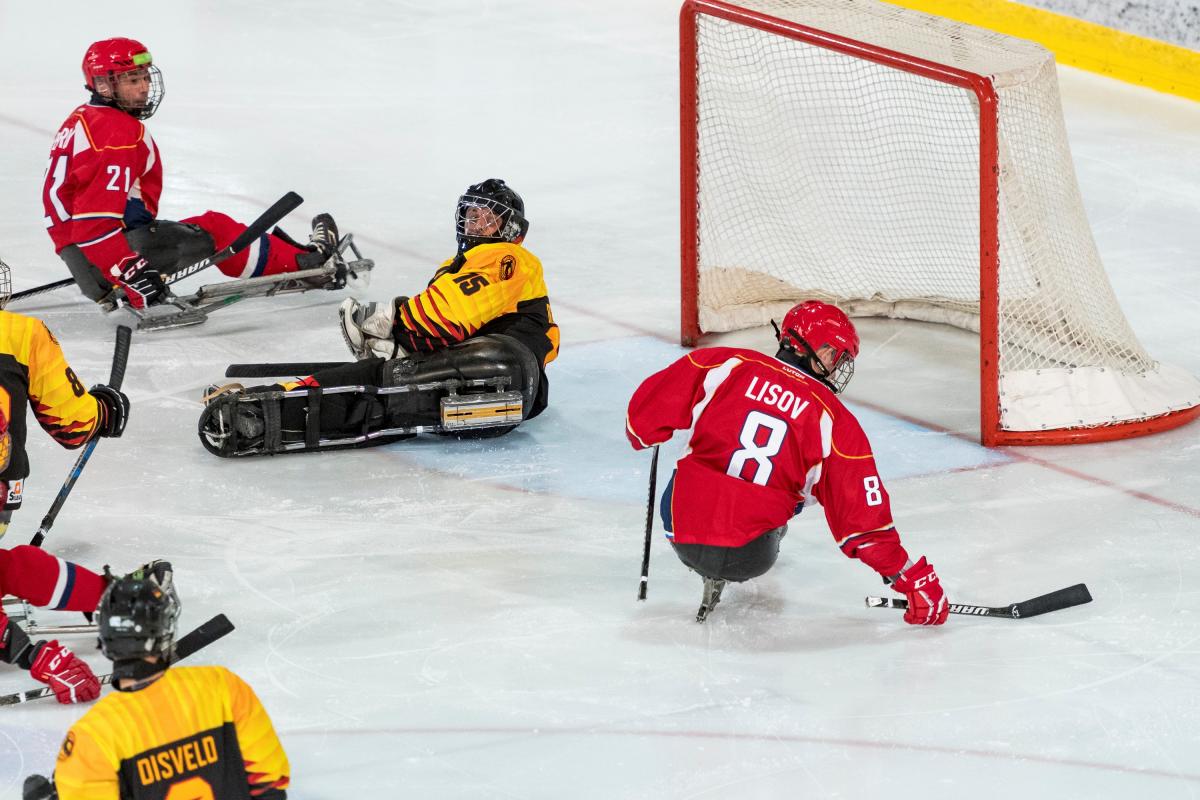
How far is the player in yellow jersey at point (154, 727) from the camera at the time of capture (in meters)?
2.67

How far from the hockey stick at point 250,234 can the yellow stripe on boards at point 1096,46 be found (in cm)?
439

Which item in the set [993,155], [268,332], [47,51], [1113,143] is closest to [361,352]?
[268,332]

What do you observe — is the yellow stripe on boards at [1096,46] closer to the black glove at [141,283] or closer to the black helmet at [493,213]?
the black helmet at [493,213]

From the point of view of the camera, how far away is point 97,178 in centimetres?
596

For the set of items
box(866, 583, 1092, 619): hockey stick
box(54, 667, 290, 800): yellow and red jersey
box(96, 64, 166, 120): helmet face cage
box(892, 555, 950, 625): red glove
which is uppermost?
box(96, 64, 166, 120): helmet face cage

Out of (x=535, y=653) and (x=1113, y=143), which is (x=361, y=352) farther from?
(x=1113, y=143)

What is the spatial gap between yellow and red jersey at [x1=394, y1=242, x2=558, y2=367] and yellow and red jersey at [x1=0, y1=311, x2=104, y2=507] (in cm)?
121

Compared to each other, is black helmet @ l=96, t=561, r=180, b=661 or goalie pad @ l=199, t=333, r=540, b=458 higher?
black helmet @ l=96, t=561, r=180, b=661

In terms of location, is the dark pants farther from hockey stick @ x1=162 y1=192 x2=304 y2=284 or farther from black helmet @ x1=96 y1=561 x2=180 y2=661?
hockey stick @ x1=162 y1=192 x2=304 y2=284

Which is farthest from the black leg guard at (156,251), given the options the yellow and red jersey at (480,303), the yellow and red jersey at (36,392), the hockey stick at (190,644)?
the hockey stick at (190,644)

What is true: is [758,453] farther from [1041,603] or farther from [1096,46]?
[1096,46]

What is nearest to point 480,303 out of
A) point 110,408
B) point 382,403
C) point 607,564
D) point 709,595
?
point 382,403

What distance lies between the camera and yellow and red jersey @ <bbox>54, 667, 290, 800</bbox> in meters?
2.69

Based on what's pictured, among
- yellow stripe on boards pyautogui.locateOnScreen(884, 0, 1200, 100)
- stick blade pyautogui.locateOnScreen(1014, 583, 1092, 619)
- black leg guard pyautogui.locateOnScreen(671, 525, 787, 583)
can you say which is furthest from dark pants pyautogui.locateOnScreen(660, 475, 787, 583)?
yellow stripe on boards pyautogui.locateOnScreen(884, 0, 1200, 100)
